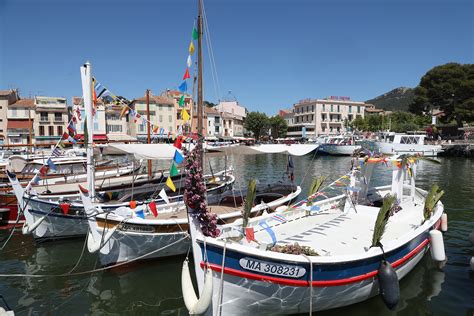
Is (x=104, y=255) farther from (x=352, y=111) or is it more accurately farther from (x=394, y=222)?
(x=352, y=111)

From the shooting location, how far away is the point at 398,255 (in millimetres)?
7746

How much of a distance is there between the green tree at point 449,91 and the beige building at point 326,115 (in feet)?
88.4

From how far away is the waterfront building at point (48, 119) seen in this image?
66.6 meters

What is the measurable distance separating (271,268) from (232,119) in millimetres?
80941

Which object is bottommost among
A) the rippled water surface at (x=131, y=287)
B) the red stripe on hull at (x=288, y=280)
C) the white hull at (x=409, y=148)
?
the rippled water surface at (x=131, y=287)

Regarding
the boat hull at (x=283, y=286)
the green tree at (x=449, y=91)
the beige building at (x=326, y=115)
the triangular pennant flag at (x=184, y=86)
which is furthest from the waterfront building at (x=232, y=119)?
the boat hull at (x=283, y=286)

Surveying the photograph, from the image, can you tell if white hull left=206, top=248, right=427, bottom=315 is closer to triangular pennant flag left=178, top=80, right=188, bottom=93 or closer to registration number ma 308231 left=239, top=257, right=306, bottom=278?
registration number ma 308231 left=239, top=257, right=306, bottom=278

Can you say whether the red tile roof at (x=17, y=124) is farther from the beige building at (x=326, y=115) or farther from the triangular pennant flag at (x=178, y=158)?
the triangular pennant flag at (x=178, y=158)

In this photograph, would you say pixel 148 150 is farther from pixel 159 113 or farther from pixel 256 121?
pixel 256 121

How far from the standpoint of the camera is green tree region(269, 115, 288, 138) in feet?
281

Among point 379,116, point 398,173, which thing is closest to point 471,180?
point 398,173

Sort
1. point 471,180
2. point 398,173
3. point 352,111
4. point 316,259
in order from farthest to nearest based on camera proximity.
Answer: point 352,111 < point 471,180 < point 398,173 < point 316,259

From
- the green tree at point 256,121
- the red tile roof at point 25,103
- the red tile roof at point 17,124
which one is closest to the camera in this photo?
the red tile roof at point 17,124

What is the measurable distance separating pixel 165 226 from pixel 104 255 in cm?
209
